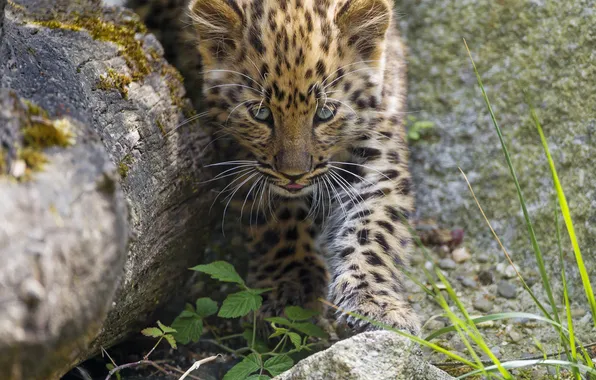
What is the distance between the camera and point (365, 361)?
10.6 feet

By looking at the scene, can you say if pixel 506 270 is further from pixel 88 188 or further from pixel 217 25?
pixel 88 188

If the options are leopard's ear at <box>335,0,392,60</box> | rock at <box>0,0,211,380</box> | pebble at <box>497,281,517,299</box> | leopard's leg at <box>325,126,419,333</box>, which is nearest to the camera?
rock at <box>0,0,211,380</box>

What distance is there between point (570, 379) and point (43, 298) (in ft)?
8.93

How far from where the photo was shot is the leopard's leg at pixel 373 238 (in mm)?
3891

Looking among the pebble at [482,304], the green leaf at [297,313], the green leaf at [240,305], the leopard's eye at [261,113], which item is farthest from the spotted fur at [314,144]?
the pebble at [482,304]

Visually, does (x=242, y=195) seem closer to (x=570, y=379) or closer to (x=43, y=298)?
(x=570, y=379)

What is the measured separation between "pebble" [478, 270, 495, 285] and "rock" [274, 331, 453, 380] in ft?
5.29

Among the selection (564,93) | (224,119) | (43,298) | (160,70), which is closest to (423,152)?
(564,93)

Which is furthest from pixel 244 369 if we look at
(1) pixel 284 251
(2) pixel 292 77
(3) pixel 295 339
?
(2) pixel 292 77

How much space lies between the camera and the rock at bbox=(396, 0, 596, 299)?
4.86 meters

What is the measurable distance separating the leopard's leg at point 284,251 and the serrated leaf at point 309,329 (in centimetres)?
38

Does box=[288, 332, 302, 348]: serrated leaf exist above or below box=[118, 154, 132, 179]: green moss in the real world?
below

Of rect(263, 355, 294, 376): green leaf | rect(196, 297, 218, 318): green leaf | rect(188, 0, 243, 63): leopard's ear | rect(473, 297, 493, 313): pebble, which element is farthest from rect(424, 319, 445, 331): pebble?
rect(188, 0, 243, 63): leopard's ear

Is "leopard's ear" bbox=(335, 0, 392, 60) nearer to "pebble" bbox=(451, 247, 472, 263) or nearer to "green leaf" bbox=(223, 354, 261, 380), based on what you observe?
"pebble" bbox=(451, 247, 472, 263)
